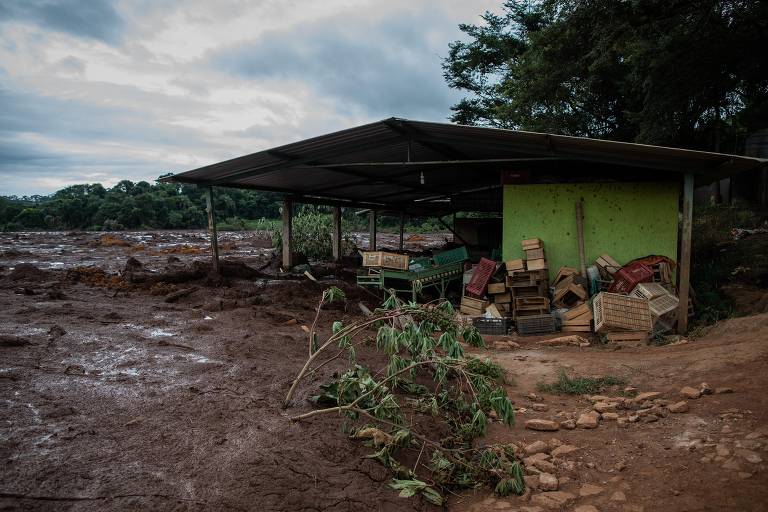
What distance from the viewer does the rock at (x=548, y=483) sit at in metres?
3.68

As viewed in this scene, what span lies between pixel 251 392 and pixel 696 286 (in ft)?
30.3

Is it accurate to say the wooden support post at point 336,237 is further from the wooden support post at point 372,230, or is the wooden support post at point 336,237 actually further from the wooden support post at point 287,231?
the wooden support post at point 287,231

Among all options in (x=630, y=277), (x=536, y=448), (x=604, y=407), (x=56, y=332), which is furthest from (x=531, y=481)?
(x=56, y=332)

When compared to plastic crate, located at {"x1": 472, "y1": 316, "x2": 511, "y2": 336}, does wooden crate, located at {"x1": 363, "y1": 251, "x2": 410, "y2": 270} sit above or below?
above

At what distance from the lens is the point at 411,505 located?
344cm

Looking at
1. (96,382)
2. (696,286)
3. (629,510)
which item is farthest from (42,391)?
(696,286)

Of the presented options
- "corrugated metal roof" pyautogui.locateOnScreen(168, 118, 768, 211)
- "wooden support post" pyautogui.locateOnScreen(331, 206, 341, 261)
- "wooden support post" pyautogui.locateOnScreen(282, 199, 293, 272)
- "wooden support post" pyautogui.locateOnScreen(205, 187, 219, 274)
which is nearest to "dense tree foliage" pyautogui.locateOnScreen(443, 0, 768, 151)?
"corrugated metal roof" pyautogui.locateOnScreen(168, 118, 768, 211)

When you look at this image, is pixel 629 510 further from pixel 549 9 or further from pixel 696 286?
pixel 549 9

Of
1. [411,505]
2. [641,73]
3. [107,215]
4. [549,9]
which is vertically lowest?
[411,505]

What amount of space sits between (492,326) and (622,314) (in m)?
2.10

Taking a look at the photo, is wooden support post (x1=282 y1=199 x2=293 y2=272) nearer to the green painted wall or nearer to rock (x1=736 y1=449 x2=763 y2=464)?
the green painted wall

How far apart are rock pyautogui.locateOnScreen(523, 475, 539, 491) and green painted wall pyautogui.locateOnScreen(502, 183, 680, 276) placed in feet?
21.2

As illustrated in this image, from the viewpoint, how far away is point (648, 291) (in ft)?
26.9

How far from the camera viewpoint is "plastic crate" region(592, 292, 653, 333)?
25.7 ft
